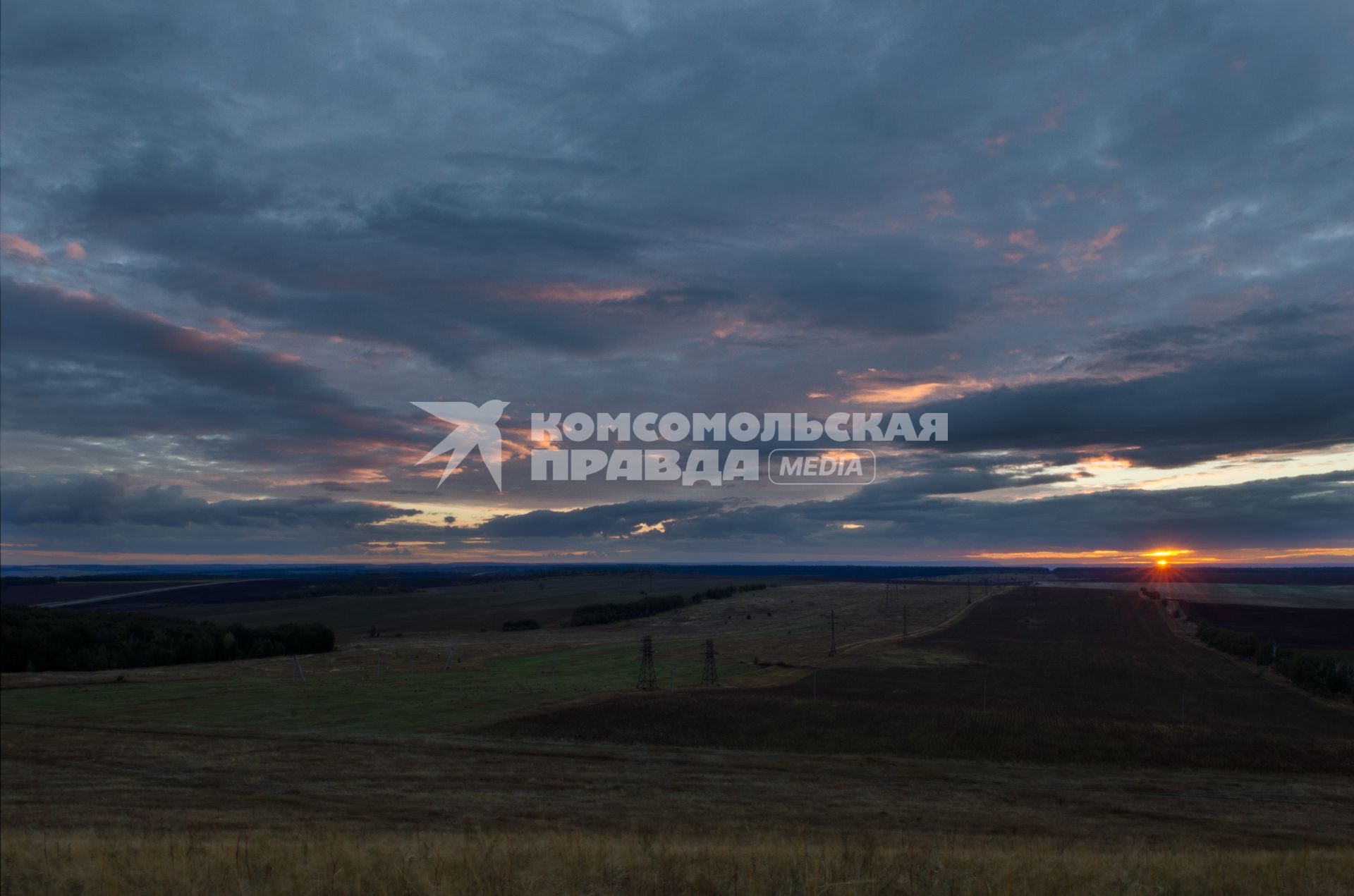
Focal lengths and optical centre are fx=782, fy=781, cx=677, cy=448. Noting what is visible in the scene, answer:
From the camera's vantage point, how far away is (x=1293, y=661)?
7844 centimetres

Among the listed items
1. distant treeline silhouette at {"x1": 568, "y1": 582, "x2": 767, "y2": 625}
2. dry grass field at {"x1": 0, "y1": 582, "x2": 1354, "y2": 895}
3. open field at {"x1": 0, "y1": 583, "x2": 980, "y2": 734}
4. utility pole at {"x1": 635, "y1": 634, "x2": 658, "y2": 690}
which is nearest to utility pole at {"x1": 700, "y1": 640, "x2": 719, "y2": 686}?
open field at {"x1": 0, "y1": 583, "x2": 980, "y2": 734}

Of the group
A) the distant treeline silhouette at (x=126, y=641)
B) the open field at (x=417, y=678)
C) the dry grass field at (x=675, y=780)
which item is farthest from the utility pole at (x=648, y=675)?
the distant treeline silhouette at (x=126, y=641)

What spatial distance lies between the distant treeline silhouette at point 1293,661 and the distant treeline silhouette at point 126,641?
11878 centimetres

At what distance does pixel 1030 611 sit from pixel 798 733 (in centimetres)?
13250

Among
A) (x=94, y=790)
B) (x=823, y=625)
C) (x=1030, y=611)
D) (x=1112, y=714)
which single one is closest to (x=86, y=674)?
(x=94, y=790)

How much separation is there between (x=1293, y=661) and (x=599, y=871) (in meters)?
93.0

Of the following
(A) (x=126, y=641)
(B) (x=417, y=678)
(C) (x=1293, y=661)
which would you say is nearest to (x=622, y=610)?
(B) (x=417, y=678)

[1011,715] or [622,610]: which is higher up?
[1011,715]

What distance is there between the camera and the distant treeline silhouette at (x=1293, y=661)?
70.2 m

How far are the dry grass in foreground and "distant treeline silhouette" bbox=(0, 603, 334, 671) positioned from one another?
100770 millimetres

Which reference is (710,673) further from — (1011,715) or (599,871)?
(599,871)

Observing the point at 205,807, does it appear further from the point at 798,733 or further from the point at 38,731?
the point at 798,733

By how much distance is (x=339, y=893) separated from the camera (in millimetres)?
10461

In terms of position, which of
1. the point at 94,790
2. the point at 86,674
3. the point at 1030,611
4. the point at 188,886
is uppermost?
the point at 188,886
